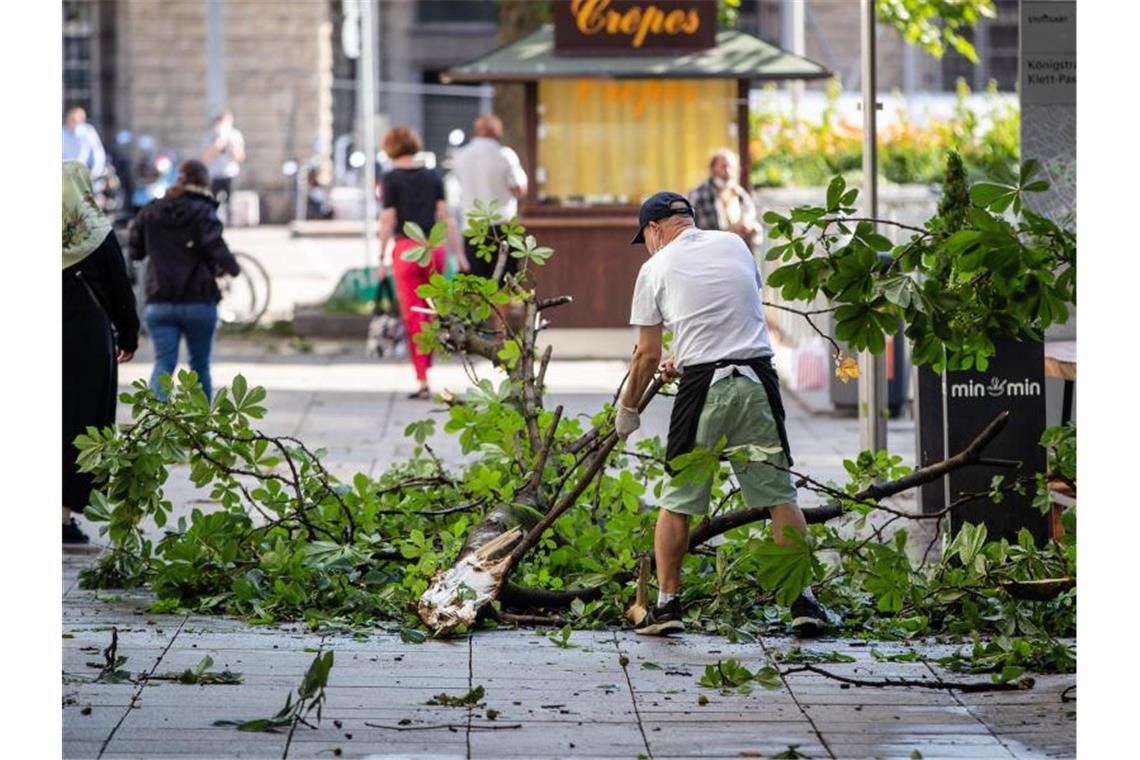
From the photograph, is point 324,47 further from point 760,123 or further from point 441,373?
point 441,373

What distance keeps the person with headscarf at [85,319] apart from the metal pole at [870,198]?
3395 millimetres

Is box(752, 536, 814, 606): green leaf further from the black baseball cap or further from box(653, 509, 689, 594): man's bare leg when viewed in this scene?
the black baseball cap

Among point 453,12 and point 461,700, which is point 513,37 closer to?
point 461,700

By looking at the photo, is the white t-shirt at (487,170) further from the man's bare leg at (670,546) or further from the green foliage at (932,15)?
the man's bare leg at (670,546)

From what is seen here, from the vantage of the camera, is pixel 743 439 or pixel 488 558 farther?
pixel 488 558

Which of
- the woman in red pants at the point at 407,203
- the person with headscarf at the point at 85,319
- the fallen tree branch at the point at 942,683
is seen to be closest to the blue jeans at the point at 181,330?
the woman in red pants at the point at 407,203

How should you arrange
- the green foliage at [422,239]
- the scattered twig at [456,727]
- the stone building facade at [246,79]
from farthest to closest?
the stone building facade at [246,79] < the green foliage at [422,239] < the scattered twig at [456,727]

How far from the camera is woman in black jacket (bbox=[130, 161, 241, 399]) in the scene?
1230cm

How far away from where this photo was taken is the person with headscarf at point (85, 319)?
923 cm

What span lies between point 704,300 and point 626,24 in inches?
402

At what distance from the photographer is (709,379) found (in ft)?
24.3

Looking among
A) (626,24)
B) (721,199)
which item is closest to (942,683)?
(721,199)

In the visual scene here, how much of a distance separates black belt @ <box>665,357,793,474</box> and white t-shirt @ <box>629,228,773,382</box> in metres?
0.02

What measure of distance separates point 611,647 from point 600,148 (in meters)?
10.8
